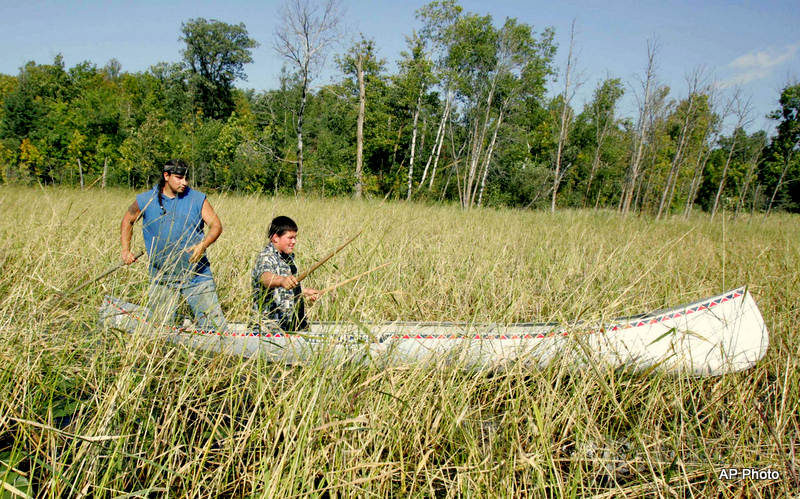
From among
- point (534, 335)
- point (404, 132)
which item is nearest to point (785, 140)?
point (404, 132)

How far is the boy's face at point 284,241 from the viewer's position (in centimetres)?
288

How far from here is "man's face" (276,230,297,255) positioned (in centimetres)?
288

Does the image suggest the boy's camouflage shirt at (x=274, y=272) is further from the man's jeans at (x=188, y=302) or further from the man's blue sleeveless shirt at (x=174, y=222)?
the man's blue sleeveless shirt at (x=174, y=222)

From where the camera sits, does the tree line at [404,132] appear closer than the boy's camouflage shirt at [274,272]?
No

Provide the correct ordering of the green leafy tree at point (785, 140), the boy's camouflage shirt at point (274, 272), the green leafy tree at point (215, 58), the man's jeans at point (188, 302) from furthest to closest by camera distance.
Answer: the green leafy tree at point (215, 58), the green leafy tree at point (785, 140), the boy's camouflage shirt at point (274, 272), the man's jeans at point (188, 302)

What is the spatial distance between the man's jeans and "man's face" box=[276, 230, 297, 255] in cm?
57

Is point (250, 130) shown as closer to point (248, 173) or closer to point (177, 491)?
point (248, 173)

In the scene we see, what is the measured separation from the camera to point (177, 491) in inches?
63.4

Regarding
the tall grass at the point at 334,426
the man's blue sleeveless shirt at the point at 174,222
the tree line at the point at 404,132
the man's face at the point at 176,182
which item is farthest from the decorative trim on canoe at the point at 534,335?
the tree line at the point at 404,132

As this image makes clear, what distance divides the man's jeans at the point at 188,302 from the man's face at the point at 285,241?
569mm

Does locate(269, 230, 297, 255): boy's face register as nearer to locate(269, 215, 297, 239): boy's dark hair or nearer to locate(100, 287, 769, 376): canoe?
locate(269, 215, 297, 239): boy's dark hair

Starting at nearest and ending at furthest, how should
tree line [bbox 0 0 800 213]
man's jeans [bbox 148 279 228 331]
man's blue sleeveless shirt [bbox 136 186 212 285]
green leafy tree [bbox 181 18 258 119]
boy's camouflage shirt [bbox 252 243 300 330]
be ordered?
man's jeans [bbox 148 279 228 331] < boy's camouflage shirt [bbox 252 243 300 330] < man's blue sleeveless shirt [bbox 136 186 212 285] < tree line [bbox 0 0 800 213] < green leafy tree [bbox 181 18 258 119]

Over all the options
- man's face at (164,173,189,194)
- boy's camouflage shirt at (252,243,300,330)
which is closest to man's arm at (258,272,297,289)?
boy's camouflage shirt at (252,243,300,330)

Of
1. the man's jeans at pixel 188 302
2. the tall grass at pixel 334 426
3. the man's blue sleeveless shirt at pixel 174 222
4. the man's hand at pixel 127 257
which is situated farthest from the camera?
the man's blue sleeveless shirt at pixel 174 222
